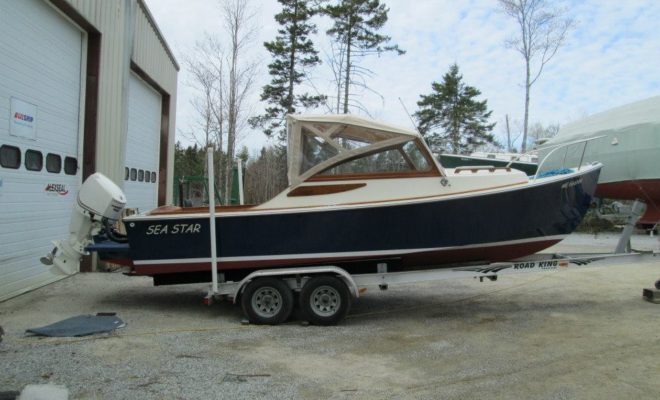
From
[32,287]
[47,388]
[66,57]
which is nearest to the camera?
[47,388]

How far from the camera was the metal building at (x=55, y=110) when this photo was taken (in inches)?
265

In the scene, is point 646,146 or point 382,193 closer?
point 382,193

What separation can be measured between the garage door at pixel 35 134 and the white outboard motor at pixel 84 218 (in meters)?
1.30

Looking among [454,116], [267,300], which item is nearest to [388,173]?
[267,300]

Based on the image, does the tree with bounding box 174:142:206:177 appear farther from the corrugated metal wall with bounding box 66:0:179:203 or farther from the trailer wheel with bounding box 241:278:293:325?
the trailer wheel with bounding box 241:278:293:325

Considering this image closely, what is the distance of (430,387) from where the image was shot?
3834mm

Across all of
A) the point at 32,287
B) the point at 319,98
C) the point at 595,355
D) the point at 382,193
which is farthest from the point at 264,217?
the point at 319,98

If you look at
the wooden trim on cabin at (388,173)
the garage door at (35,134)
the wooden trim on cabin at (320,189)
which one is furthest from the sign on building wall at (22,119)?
the wooden trim on cabin at (388,173)

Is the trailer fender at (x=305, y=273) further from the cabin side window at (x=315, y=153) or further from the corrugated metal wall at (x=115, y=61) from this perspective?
the corrugated metal wall at (x=115, y=61)

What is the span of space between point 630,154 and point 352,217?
14.0 feet

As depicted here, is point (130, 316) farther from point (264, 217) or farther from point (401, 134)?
point (401, 134)

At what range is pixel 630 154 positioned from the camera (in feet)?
22.9

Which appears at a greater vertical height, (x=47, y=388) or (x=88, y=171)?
(x=88, y=171)

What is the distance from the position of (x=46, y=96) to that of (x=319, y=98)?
16.5m
